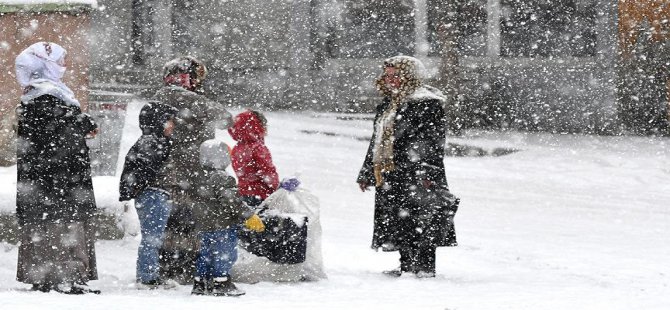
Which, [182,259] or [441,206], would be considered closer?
[182,259]

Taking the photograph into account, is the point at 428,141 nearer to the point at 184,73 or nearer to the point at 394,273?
the point at 394,273

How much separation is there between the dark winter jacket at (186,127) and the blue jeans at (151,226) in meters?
0.11

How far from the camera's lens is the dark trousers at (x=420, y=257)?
7.76 metres

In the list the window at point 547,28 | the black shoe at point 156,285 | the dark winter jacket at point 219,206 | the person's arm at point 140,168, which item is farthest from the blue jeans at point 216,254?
the window at point 547,28

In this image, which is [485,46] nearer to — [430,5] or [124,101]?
[430,5]

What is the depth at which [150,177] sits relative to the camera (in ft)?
22.7

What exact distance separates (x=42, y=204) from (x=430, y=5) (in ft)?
40.5

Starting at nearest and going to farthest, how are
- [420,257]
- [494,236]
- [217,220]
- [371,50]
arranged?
[217,220] → [420,257] → [494,236] → [371,50]

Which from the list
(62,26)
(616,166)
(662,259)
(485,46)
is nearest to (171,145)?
(62,26)

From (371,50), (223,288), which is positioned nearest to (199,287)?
(223,288)

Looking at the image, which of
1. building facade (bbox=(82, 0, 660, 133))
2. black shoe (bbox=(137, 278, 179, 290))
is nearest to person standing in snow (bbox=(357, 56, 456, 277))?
black shoe (bbox=(137, 278, 179, 290))

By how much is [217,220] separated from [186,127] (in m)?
0.62

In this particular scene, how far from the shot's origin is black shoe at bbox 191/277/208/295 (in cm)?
674

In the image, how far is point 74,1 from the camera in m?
8.86
